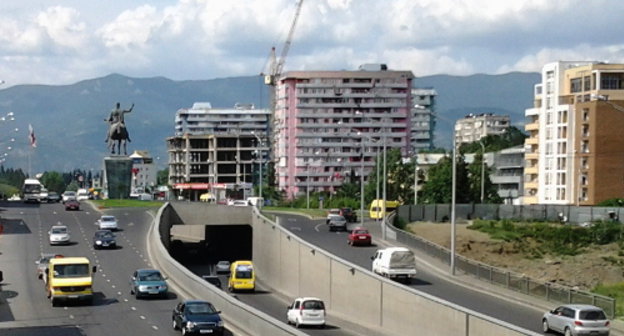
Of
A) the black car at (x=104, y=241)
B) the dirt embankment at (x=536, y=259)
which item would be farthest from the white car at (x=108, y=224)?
the dirt embankment at (x=536, y=259)

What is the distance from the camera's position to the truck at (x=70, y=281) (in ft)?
154

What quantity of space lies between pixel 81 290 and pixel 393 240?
33894 mm

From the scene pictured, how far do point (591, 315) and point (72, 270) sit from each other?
23085 mm

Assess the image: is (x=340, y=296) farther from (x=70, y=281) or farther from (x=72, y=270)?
(x=70, y=281)

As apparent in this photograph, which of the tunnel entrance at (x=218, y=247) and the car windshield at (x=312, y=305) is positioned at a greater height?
the car windshield at (x=312, y=305)

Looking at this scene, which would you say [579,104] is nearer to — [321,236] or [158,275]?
[321,236]

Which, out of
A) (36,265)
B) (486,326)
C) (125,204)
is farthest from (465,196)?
(486,326)

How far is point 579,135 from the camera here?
404 ft

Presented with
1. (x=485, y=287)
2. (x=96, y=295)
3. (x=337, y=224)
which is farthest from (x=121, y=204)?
(x=485, y=287)

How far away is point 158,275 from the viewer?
50875 mm

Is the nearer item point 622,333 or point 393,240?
point 622,333

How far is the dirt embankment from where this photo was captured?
262 ft

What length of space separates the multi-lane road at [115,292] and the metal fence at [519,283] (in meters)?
1.77

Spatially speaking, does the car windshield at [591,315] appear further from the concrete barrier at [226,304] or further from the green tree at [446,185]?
the green tree at [446,185]
